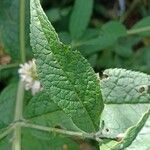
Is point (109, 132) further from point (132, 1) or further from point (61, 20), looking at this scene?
point (132, 1)

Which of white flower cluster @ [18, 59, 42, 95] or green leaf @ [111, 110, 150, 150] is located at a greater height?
white flower cluster @ [18, 59, 42, 95]

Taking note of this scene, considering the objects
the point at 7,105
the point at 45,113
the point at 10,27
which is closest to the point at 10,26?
the point at 10,27

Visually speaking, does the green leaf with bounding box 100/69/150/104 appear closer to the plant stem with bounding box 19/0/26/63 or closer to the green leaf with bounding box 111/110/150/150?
the green leaf with bounding box 111/110/150/150

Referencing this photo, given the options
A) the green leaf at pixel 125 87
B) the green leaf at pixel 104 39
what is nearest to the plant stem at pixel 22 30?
the green leaf at pixel 104 39

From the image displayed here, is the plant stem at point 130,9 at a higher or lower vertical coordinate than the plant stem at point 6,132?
higher

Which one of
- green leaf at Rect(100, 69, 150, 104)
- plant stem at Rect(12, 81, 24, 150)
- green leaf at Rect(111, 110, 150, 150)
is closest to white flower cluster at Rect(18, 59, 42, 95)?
plant stem at Rect(12, 81, 24, 150)

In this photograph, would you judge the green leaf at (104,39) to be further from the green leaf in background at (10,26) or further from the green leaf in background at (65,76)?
the green leaf in background at (65,76)

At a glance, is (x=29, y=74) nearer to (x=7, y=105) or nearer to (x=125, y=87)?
(x=7, y=105)
